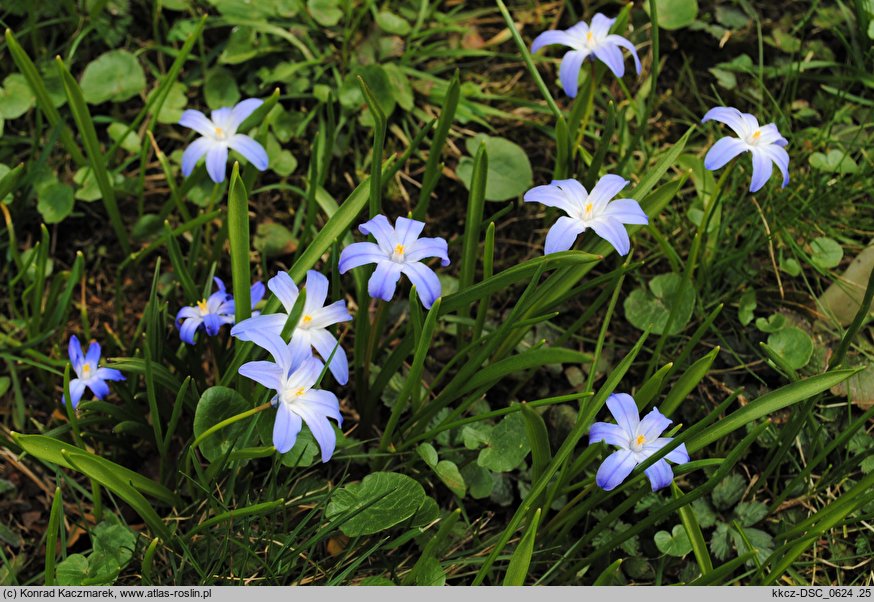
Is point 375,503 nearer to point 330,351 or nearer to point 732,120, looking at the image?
point 330,351

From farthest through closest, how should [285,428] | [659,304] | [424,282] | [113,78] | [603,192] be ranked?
[113,78], [659,304], [603,192], [424,282], [285,428]

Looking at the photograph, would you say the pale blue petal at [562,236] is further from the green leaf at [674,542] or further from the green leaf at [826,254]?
the green leaf at [826,254]

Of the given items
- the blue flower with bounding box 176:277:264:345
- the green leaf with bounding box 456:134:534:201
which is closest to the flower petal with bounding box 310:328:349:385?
the blue flower with bounding box 176:277:264:345

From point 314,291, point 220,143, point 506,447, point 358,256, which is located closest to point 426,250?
point 358,256

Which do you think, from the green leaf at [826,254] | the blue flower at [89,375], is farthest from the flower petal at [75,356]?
the green leaf at [826,254]

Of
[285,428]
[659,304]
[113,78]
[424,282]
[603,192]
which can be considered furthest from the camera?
[113,78]
